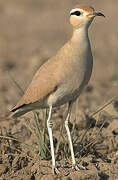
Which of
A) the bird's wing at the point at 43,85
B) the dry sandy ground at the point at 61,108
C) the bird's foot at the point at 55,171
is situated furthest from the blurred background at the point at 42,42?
the bird's foot at the point at 55,171

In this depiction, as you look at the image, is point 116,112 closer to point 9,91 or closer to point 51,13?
point 9,91

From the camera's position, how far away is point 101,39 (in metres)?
12.2

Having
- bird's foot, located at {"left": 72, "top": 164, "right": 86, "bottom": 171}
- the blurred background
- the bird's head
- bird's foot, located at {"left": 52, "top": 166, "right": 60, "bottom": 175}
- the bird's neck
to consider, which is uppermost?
the blurred background

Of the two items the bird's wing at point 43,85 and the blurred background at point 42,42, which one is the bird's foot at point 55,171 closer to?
the bird's wing at point 43,85

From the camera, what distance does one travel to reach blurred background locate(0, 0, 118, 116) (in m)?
8.44

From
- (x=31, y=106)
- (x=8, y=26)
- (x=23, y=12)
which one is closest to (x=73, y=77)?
(x=31, y=106)

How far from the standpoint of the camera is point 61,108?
21.5 feet

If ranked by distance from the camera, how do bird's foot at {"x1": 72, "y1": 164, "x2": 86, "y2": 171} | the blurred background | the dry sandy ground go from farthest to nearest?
1. the blurred background
2. the dry sandy ground
3. bird's foot at {"x1": 72, "y1": 164, "x2": 86, "y2": 171}

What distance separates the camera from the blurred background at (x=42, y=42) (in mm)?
8439

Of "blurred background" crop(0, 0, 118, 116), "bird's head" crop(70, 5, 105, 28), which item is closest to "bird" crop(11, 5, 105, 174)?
"bird's head" crop(70, 5, 105, 28)

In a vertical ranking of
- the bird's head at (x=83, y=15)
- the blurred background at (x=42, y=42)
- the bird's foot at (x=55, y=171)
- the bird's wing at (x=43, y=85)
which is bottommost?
the bird's foot at (x=55, y=171)

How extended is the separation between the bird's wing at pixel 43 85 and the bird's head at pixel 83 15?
18.7 inches

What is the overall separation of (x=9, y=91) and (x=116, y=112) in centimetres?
259

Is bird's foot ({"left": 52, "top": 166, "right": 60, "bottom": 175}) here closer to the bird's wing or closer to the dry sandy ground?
the dry sandy ground
